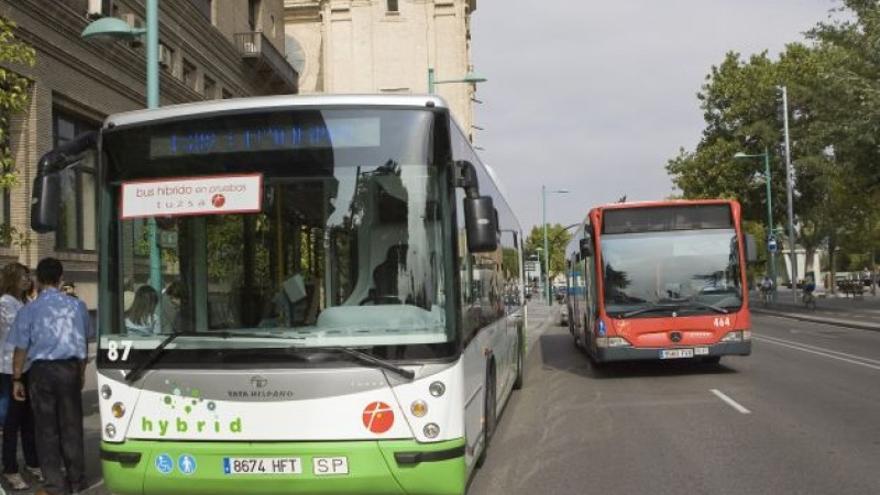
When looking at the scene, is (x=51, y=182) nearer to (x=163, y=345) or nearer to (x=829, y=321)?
(x=163, y=345)

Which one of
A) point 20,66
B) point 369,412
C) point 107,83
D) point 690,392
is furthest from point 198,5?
point 369,412

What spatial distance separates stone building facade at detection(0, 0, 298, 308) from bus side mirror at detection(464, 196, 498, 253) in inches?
235

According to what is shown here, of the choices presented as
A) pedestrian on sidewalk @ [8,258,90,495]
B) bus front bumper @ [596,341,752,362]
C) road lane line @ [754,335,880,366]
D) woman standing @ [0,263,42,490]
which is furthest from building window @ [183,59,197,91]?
pedestrian on sidewalk @ [8,258,90,495]

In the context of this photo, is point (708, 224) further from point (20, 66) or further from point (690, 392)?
point (20, 66)

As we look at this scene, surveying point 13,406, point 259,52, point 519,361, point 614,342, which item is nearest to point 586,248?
point 614,342

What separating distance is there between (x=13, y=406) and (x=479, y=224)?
4271 mm

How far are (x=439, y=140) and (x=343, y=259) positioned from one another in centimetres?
94

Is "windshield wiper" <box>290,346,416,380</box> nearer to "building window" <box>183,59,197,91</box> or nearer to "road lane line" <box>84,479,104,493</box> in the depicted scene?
"road lane line" <box>84,479,104,493</box>

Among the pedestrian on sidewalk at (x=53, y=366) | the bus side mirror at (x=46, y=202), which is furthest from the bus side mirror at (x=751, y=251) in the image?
the bus side mirror at (x=46, y=202)

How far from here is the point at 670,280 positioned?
43.6 ft

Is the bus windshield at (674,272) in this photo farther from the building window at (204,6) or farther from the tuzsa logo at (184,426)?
the building window at (204,6)

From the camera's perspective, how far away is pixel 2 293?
7.45m

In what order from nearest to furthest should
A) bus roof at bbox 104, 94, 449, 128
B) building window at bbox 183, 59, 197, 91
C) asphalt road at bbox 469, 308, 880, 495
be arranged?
bus roof at bbox 104, 94, 449, 128 < asphalt road at bbox 469, 308, 880, 495 < building window at bbox 183, 59, 197, 91

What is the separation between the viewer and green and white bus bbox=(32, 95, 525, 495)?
17.1ft
